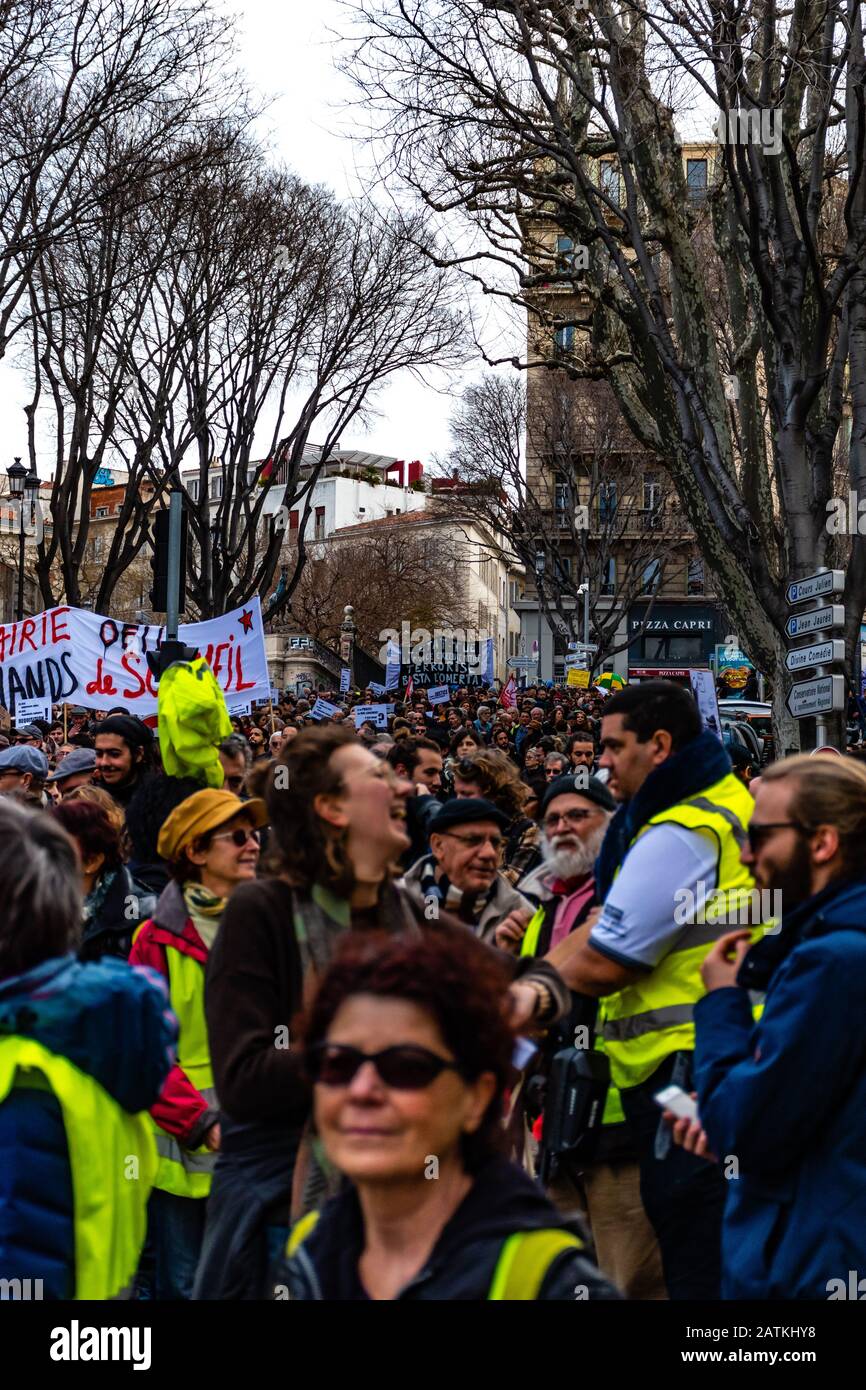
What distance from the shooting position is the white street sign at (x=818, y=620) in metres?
10.7

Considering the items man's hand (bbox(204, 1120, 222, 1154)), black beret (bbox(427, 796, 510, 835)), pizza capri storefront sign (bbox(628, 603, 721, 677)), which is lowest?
man's hand (bbox(204, 1120, 222, 1154))

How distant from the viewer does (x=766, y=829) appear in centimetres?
321

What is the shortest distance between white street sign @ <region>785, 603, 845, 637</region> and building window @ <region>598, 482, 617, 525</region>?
96.1 ft

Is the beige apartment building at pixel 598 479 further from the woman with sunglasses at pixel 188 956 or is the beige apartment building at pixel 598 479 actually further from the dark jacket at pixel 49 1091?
the dark jacket at pixel 49 1091

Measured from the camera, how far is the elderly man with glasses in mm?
5414

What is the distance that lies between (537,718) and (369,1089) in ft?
68.8

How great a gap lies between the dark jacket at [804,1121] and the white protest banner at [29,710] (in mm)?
11515

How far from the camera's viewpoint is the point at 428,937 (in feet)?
7.82

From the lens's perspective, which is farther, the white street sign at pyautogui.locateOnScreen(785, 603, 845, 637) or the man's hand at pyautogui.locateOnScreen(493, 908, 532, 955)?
the white street sign at pyautogui.locateOnScreen(785, 603, 845, 637)

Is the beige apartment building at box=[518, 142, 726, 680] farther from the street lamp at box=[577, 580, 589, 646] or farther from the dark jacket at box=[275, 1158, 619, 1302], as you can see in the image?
the dark jacket at box=[275, 1158, 619, 1302]

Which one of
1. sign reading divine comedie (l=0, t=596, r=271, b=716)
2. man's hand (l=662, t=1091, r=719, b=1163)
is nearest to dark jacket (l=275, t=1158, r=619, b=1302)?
man's hand (l=662, t=1091, r=719, b=1163)

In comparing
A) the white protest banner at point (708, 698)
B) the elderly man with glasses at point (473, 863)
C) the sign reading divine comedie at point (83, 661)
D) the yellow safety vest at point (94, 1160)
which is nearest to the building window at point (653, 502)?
the white protest banner at point (708, 698)
